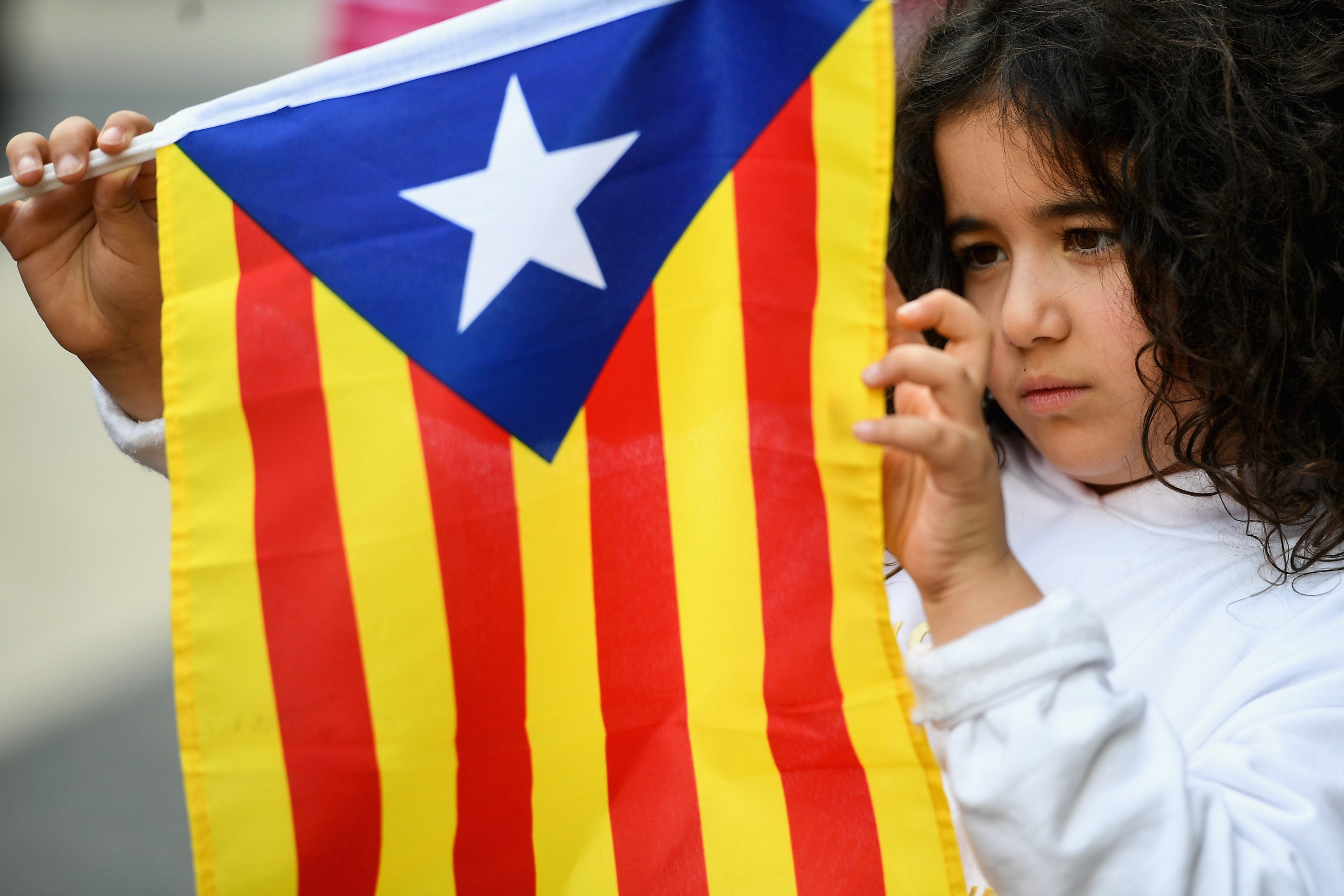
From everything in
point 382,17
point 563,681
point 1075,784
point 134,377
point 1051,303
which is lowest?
point 1075,784

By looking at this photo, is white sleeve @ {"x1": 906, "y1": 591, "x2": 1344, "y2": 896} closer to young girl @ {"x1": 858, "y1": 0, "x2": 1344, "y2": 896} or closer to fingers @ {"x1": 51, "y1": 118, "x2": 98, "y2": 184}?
young girl @ {"x1": 858, "y1": 0, "x2": 1344, "y2": 896}

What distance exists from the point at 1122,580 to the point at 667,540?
1.71ft

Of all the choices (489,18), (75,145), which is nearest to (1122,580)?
(489,18)

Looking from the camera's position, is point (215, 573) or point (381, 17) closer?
point (215, 573)

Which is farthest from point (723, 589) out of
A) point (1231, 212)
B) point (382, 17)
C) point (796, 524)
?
point (382, 17)

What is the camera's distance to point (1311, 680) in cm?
104

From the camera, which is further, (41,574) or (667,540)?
(41,574)

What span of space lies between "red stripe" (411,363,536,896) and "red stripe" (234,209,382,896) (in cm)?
8

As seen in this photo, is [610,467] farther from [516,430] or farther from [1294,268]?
[1294,268]

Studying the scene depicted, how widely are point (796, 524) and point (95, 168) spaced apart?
0.71m

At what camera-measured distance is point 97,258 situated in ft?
3.88

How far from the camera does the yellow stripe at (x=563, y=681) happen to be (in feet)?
3.26

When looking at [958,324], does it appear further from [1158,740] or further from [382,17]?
[382,17]

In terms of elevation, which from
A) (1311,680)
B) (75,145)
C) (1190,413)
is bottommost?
(1311,680)
